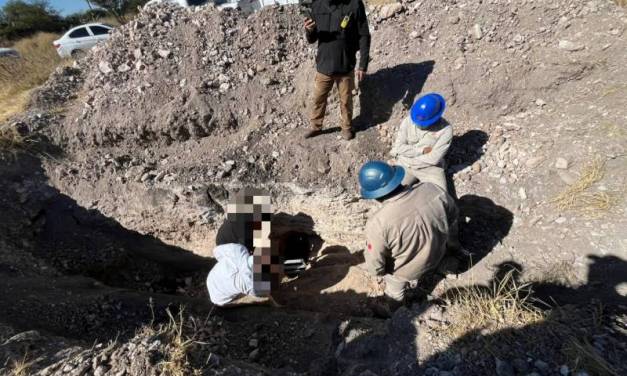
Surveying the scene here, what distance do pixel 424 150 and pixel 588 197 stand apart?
4.81 ft

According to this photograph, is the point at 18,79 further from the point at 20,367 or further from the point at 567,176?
the point at 567,176

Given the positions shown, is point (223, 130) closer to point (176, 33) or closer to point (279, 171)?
point (279, 171)

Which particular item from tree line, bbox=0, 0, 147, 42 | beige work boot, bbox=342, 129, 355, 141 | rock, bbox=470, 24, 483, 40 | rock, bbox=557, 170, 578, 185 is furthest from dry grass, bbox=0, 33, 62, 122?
tree line, bbox=0, 0, 147, 42

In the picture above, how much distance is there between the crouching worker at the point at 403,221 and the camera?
8.38ft

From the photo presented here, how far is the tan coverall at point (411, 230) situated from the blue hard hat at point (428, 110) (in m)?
0.81

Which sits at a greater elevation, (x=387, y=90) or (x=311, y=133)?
(x=387, y=90)

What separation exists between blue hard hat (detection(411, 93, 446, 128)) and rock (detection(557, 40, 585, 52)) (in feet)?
6.11

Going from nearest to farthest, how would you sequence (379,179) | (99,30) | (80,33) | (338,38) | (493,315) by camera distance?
(493,315), (379,179), (338,38), (80,33), (99,30)

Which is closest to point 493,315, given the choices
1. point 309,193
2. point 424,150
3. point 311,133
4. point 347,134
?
point 424,150

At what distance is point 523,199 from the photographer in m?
3.33

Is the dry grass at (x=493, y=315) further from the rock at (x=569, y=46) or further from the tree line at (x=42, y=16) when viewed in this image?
the tree line at (x=42, y=16)

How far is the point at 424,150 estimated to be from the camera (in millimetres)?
3453

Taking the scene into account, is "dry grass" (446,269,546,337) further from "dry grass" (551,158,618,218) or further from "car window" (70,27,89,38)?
"car window" (70,27,89,38)

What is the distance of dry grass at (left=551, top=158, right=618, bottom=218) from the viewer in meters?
2.94
